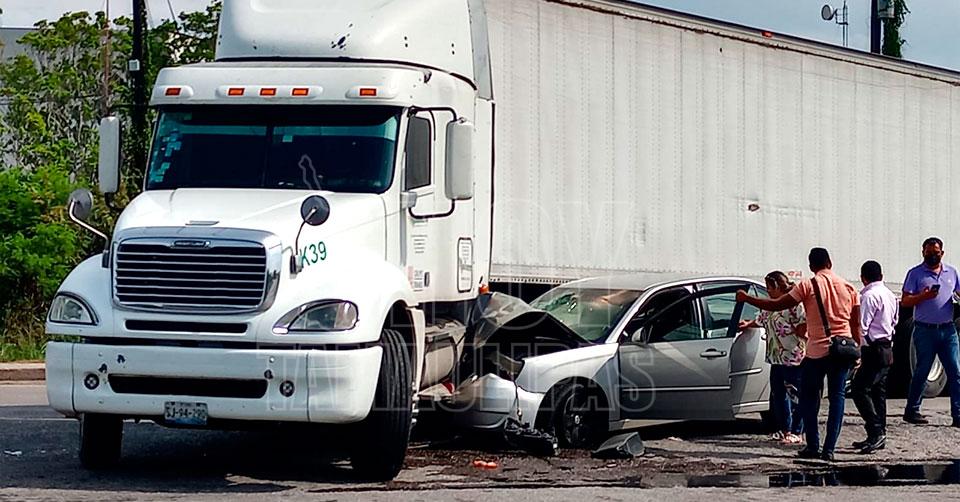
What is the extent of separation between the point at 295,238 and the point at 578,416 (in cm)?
329

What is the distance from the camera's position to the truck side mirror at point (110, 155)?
10422 mm

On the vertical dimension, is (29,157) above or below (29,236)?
above

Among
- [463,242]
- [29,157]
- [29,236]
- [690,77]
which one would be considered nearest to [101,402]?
[463,242]

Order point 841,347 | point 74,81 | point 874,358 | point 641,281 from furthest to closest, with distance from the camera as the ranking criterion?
point 74,81, point 641,281, point 874,358, point 841,347

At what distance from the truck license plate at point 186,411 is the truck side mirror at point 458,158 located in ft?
8.21

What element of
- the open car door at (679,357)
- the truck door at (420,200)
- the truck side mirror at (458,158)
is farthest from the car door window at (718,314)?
the truck side mirror at (458,158)

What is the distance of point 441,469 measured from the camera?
33.6 ft

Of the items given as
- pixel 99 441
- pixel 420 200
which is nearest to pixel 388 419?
pixel 420 200

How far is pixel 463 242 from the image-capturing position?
1095cm

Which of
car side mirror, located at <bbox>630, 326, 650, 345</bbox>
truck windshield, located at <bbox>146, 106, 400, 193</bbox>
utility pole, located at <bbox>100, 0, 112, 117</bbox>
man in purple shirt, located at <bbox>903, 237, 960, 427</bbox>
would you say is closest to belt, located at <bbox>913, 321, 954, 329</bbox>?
man in purple shirt, located at <bbox>903, 237, 960, 427</bbox>

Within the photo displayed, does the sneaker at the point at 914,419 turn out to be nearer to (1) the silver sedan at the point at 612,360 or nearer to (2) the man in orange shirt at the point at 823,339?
(1) the silver sedan at the point at 612,360

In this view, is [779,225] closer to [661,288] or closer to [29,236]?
[661,288]

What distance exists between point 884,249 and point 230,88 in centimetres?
953

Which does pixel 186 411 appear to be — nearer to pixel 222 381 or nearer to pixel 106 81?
pixel 222 381
